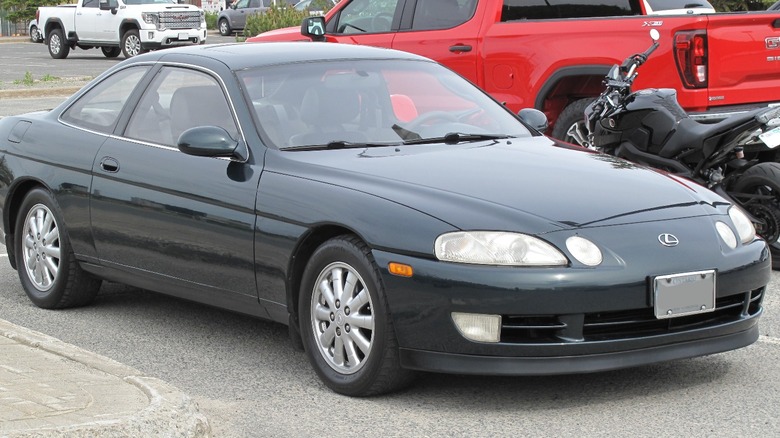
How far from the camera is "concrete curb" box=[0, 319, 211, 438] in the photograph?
A: 464cm

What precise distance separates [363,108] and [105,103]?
1693mm

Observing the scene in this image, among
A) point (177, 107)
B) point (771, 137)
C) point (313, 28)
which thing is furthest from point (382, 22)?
point (177, 107)

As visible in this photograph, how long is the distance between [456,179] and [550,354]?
0.95 meters

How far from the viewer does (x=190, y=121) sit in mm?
7031

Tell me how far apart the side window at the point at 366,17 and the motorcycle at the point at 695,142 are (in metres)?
3.02

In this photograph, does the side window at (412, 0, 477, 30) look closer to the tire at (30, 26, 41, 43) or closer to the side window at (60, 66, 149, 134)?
the side window at (60, 66, 149, 134)

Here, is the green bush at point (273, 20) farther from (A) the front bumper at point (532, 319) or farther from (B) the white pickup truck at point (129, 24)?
(A) the front bumper at point (532, 319)

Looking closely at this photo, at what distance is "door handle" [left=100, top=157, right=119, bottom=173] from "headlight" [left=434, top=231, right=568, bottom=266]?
2398 mm

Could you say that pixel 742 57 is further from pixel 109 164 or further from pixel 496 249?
pixel 496 249

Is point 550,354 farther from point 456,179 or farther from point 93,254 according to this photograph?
point 93,254

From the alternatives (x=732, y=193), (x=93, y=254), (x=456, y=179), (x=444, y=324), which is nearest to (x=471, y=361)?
(x=444, y=324)

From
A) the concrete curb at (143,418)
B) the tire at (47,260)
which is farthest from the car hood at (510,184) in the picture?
the tire at (47,260)

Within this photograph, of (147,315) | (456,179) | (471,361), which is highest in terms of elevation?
(456,179)

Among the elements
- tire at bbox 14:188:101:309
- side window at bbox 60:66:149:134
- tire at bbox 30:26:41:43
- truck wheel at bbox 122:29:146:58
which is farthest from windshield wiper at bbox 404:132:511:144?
tire at bbox 30:26:41:43
